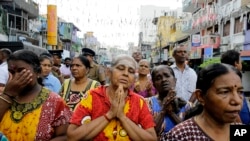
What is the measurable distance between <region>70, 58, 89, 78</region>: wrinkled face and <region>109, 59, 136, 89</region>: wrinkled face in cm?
213

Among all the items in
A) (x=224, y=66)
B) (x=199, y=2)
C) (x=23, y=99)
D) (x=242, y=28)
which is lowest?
(x=23, y=99)

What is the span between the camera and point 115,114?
2510mm

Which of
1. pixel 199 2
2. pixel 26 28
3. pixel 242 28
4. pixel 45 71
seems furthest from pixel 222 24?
pixel 45 71

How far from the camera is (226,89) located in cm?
190

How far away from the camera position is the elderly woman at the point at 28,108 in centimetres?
253

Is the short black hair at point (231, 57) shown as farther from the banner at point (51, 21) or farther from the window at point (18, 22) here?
the banner at point (51, 21)

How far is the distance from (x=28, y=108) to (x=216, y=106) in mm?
1408

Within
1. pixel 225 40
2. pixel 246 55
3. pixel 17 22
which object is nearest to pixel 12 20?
pixel 17 22

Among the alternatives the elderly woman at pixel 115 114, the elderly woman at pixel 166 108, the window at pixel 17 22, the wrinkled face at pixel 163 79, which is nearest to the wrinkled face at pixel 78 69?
the wrinkled face at pixel 163 79

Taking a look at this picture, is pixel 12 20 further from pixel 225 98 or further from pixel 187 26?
pixel 225 98

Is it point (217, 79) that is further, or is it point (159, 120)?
point (159, 120)

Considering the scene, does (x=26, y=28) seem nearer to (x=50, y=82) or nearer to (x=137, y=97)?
(x=50, y=82)

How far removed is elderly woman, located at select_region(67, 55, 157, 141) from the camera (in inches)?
98.6

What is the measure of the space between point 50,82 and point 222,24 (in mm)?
24263
